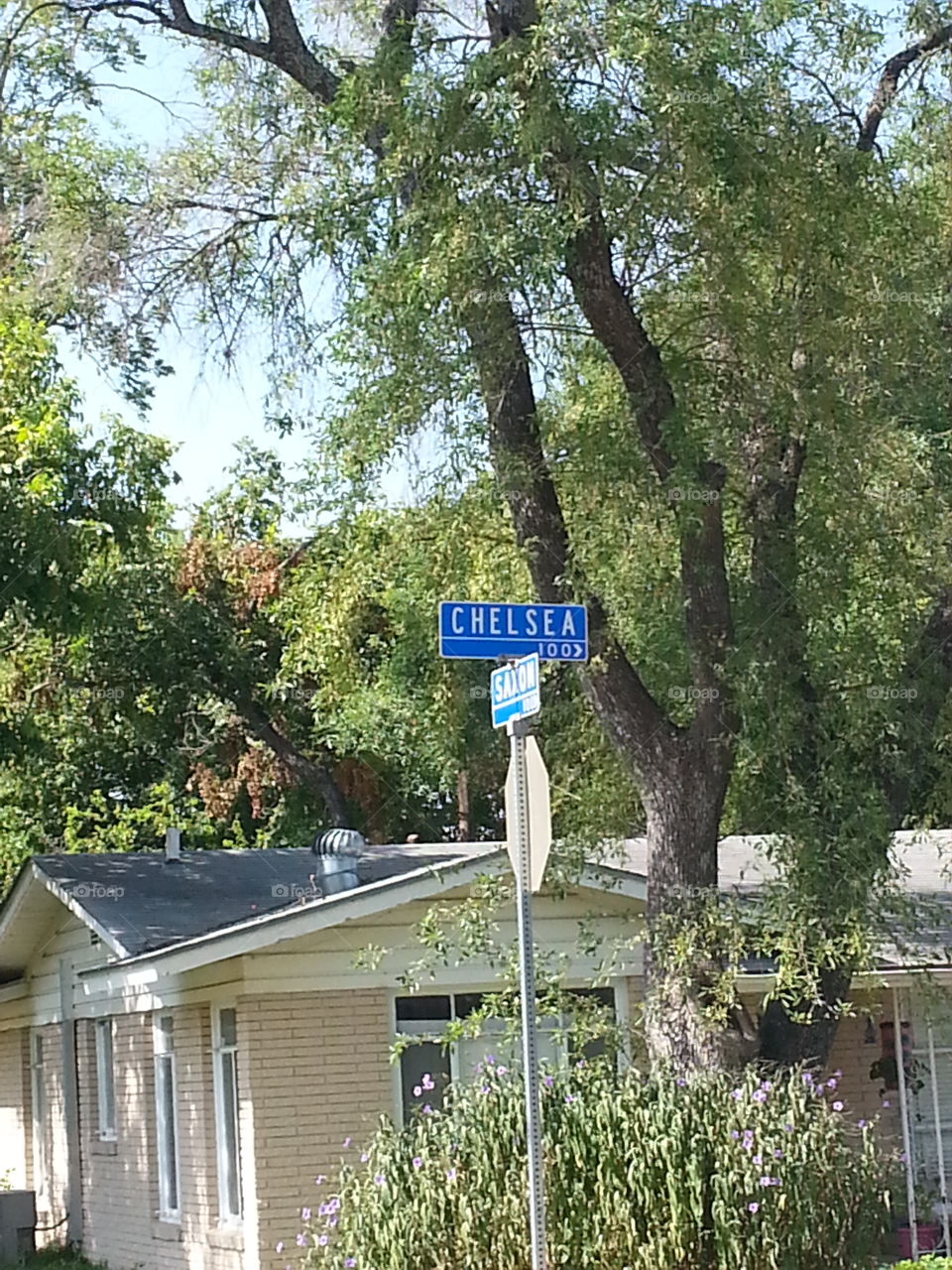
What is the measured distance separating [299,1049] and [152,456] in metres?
7.41

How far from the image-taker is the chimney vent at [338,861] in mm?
18016

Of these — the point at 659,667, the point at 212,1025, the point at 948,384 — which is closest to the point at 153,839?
the point at 212,1025

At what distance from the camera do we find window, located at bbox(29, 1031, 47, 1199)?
23406 millimetres

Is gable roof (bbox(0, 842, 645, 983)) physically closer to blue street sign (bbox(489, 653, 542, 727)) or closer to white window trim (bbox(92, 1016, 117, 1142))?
white window trim (bbox(92, 1016, 117, 1142))

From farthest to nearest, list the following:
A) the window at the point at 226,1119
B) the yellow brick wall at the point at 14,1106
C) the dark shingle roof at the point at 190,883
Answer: the yellow brick wall at the point at 14,1106, the dark shingle roof at the point at 190,883, the window at the point at 226,1119

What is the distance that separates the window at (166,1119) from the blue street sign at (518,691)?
11.1 m

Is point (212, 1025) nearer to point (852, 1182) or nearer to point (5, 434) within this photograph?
point (5, 434)

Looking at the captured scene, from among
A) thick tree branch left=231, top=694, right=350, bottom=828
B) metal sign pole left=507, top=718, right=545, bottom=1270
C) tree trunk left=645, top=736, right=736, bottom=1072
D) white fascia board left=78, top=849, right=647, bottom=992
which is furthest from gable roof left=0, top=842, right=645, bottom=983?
thick tree branch left=231, top=694, right=350, bottom=828

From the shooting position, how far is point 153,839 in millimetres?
33031

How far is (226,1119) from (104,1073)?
4.08m

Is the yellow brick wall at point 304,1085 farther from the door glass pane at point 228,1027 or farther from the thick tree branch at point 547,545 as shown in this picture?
the thick tree branch at point 547,545

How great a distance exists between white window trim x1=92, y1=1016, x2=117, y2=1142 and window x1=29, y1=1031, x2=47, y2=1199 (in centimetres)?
275

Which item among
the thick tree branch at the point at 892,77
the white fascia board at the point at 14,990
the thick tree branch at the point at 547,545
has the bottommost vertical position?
the white fascia board at the point at 14,990

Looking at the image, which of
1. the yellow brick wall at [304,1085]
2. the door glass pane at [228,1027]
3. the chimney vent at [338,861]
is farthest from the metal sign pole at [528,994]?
the chimney vent at [338,861]
